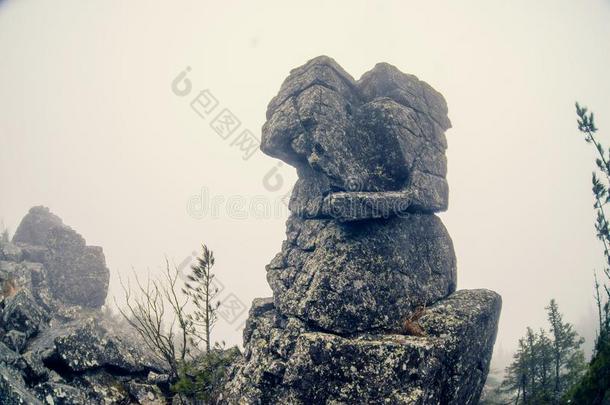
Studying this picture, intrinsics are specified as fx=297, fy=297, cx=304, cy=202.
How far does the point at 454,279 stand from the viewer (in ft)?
66.9

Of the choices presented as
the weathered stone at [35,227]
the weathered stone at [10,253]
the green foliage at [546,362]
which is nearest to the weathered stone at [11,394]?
the green foliage at [546,362]

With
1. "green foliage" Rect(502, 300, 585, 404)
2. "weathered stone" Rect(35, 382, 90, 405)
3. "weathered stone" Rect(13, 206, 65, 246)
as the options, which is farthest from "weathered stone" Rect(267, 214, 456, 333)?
"weathered stone" Rect(13, 206, 65, 246)

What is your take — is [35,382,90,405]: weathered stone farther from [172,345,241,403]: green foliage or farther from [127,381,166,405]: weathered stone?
[172,345,241,403]: green foliage

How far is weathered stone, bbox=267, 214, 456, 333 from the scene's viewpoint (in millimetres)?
15695

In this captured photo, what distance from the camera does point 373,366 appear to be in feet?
42.5

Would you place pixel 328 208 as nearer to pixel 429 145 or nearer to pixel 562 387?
pixel 429 145

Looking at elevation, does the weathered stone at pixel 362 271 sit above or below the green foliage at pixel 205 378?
above

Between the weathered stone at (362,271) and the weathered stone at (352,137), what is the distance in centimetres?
193

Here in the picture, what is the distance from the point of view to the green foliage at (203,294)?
14594 mm

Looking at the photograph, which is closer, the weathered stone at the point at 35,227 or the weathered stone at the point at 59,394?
the weathered stone at the point at 59,394

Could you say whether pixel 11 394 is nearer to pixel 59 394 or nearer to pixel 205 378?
pixel 59 394

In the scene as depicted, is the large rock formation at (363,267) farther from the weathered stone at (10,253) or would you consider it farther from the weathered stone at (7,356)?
the weathered stone at (10,253)

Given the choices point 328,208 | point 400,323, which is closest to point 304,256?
point 328,208

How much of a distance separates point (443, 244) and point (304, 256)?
967cm
